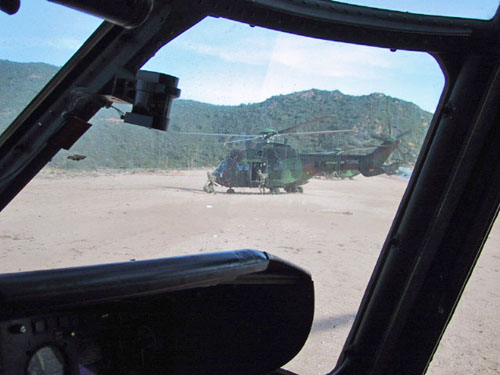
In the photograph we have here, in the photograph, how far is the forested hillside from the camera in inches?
64.5

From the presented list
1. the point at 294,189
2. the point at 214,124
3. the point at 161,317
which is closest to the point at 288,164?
the point at 294,189

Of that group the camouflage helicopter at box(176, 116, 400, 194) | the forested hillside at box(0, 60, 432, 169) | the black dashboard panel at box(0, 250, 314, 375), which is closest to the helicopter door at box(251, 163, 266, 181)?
the camouflage helicopter at box(176, 116, 400, 194)

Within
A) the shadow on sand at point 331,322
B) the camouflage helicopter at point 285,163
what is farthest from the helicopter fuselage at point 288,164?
the shadow on sand at point 331,322

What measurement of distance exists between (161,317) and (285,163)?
104 centimetres

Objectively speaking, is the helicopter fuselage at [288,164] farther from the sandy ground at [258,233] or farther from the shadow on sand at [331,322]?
the shadow on sand at [331,322]

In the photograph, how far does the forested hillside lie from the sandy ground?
11cm

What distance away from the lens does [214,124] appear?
2158 millimetres

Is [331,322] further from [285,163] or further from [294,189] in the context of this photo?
[285,163]

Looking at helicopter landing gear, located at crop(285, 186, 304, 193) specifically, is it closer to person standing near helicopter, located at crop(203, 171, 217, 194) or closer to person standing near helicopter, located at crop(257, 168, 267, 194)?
person standing near helicopter, located at crop(257, 168, 267, 194)

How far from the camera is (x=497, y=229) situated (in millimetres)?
2260

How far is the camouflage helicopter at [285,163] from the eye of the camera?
237 cm

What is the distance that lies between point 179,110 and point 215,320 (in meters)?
0.80

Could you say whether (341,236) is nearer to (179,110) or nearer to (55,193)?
(179,110)

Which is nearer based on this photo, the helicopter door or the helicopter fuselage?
the helicopter fuselage
